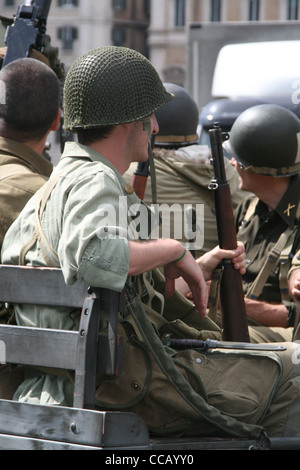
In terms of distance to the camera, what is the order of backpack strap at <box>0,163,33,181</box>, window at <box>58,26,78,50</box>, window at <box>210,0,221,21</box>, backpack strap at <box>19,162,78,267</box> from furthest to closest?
window at <box>210,0,221,21</box> < window at <box>58,26,78,50</box> < backpack strap at <box>0,163,33,181</box> < backpack strap at <box>19,162,78,267</box>

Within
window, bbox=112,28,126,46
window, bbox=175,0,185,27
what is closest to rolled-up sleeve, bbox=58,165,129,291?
window, bbox=112,28,126,46

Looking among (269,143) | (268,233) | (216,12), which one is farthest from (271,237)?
(216,12)

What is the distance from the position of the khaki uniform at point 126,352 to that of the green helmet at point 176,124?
7.96 ft

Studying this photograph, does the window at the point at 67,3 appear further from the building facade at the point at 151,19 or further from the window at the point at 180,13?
the window at the point at 180,13

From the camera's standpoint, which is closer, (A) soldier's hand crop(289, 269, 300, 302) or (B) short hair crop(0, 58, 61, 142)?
(A) soldier's hand crop(289, 269, 300, 302)

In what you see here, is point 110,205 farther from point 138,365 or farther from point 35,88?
point 35,88

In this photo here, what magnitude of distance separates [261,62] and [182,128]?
6437 mm

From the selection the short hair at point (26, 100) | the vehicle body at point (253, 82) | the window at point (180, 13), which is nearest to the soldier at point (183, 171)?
the short hair at point (26, 100)

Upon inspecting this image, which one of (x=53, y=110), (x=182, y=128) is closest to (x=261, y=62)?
(x=182, y=128)

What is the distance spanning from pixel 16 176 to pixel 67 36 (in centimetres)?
6137

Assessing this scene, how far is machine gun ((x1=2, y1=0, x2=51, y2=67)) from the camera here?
5.62 meters

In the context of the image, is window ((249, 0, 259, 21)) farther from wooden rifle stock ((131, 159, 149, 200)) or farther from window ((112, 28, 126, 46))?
wooden rifle stock ((131, 159, 149, 200))

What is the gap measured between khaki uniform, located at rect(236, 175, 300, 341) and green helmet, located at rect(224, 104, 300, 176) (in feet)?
0.48

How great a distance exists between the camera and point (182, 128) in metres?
5.87
